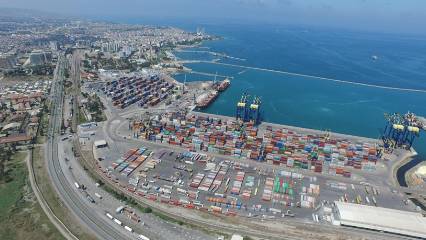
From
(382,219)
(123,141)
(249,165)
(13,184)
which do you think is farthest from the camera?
(123,141)

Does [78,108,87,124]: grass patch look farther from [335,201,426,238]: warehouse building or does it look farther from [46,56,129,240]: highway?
[335,201,426,238]: warehouse building

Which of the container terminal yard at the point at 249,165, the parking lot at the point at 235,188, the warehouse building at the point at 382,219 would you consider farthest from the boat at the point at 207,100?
the warehouse building at the point at 382,219

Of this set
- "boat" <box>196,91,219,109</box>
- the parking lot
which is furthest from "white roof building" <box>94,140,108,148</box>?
"boat" <box>196,91,219,109</box>

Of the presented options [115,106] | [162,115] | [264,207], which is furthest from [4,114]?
[264,207]

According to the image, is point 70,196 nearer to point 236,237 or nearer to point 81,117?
point 236,237

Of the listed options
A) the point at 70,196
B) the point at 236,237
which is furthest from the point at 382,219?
the point at 70,196

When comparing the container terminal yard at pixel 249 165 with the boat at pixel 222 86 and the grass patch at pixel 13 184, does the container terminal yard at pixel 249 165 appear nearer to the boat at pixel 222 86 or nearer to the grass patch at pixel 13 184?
the grass patch at pixel 13 184
